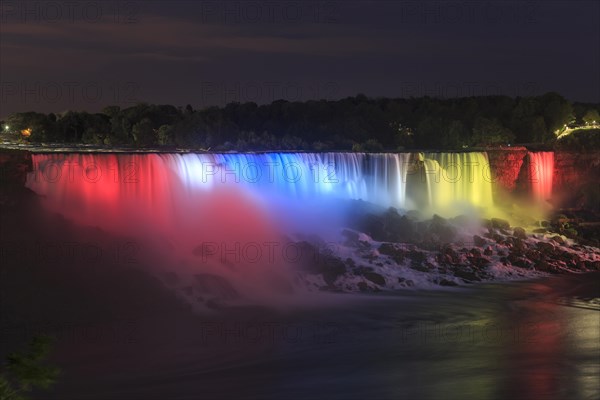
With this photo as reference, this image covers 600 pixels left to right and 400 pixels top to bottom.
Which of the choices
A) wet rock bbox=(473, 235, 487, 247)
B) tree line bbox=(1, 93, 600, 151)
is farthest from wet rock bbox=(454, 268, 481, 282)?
tree line bbox=(1, 93, 600, 151)

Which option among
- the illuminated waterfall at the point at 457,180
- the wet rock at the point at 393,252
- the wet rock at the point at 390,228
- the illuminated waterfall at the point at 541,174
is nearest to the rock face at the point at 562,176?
the illuminated waterfall at the point at 541,174

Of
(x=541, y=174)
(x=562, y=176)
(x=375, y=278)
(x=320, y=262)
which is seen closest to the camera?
(x=375, y=278)

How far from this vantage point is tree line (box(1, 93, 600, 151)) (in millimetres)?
67750

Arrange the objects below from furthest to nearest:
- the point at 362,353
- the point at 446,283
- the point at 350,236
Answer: the point at 350,236, the point at 446,283, the point at 362,353

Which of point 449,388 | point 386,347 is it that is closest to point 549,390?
point 449,388

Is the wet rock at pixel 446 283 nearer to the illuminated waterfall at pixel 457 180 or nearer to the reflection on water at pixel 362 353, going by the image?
the reflection on water at pixel 362 353

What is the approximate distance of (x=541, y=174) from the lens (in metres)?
50.2

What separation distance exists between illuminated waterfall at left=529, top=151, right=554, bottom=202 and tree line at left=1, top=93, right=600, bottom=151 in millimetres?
13261

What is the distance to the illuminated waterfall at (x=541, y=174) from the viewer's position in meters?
49.5

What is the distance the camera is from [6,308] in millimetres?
27203

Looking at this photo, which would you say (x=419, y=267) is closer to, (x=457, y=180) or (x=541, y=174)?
(x=457, y=180)

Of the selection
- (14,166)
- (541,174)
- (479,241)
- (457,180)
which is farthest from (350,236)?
(541,174)

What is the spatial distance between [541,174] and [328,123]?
26.6 metres

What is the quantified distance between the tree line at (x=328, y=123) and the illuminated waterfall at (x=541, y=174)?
522 inches
